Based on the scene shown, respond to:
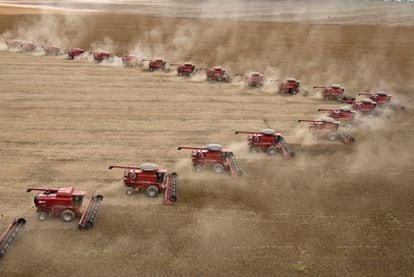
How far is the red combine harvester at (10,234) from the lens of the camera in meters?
18.8

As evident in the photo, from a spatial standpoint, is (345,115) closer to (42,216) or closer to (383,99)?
(383,99)

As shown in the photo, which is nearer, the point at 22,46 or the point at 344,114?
the point at 344,114

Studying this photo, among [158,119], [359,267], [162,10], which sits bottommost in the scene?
[359,267]

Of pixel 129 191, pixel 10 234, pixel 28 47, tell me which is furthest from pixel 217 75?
pixel 10 234

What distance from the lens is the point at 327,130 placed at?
1276 inches

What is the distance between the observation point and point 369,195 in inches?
976

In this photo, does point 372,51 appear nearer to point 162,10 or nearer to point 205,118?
point 205,118

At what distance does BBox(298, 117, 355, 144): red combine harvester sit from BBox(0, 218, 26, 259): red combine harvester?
2127 centimetres

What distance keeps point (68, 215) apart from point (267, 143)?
14286 mm

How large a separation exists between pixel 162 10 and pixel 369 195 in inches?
3601

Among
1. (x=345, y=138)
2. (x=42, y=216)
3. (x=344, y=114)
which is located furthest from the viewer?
(x=344, y=114)

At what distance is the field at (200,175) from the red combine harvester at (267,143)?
0.81m

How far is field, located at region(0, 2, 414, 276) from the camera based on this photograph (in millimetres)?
18938

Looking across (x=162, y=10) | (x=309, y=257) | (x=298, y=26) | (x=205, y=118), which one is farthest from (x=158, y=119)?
(x=162, y=10)
